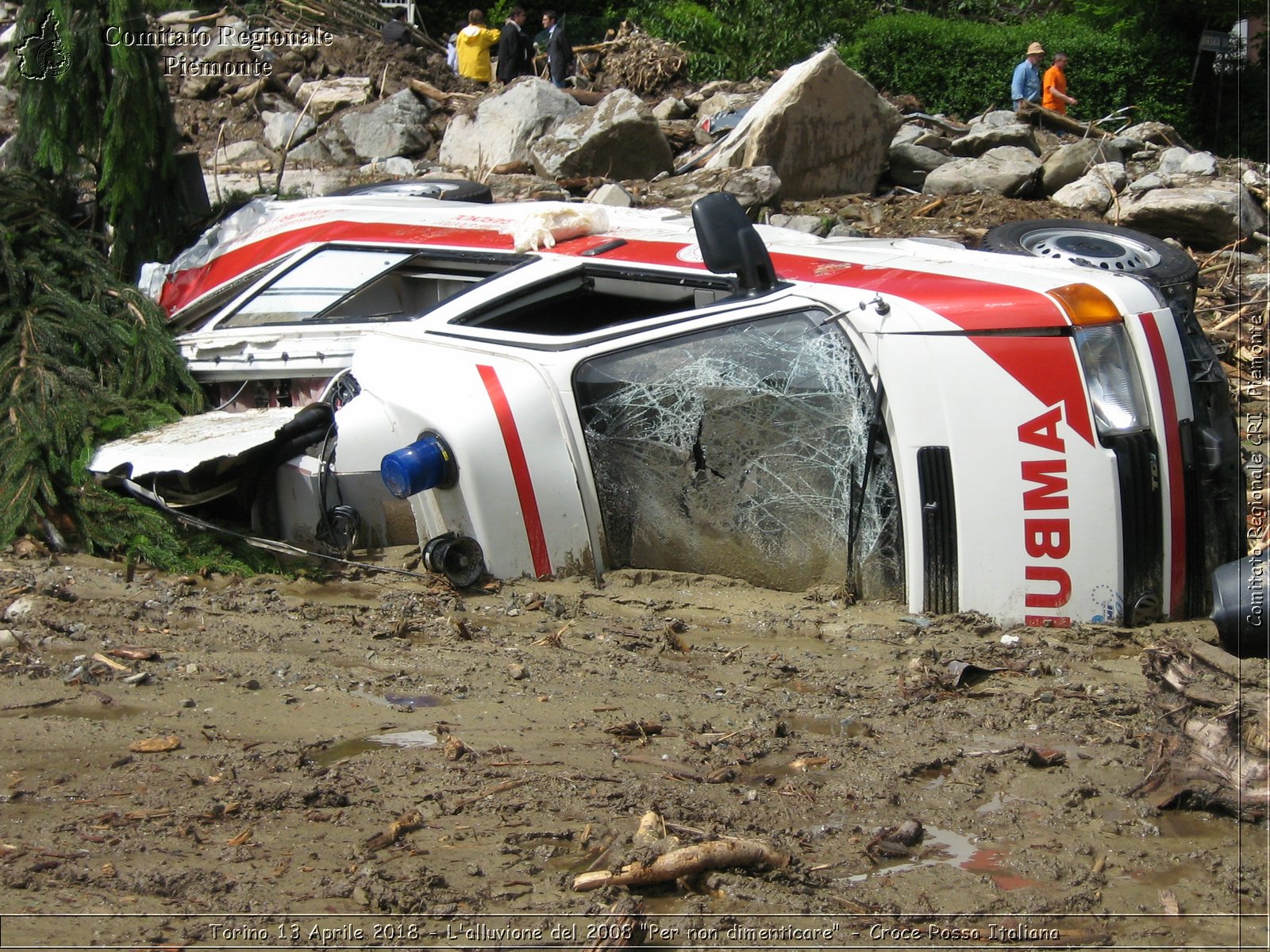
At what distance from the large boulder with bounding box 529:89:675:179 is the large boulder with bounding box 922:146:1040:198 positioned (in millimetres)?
2408

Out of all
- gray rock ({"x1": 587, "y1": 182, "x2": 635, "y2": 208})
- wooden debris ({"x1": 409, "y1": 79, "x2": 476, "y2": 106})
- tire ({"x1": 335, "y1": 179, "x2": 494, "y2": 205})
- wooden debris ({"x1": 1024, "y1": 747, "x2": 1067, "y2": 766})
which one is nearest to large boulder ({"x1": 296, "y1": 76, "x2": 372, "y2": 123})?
wooden debris ({"x1": 409, "y1": 79, "x2": 476, "y2": 106})

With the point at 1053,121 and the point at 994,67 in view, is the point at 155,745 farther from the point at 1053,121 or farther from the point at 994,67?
the point at 994,67

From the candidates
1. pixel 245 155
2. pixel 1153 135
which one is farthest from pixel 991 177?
pixel 245 155

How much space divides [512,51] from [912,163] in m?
6.73

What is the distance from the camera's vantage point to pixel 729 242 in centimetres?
416

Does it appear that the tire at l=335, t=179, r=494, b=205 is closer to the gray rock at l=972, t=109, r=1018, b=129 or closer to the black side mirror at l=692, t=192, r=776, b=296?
the black side mirror at l=692, t=192, r=776, b=296

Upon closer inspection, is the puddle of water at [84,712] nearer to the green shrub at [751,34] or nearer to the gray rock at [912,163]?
the gray rock at [912,163]

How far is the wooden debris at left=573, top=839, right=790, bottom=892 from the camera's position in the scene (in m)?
2.55

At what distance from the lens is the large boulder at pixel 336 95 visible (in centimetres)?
1448

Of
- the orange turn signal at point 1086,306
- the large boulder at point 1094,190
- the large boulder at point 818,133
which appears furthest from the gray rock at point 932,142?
the orange turn signal at point 1086,306

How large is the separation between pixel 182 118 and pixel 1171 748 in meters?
14.9

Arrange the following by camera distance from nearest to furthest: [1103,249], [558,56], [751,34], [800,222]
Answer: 1. [1103,249]
2. [800,222]
3. [558,56]
4. [751,34]

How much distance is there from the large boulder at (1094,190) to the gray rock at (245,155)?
316 inches

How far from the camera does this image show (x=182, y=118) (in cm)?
1527
